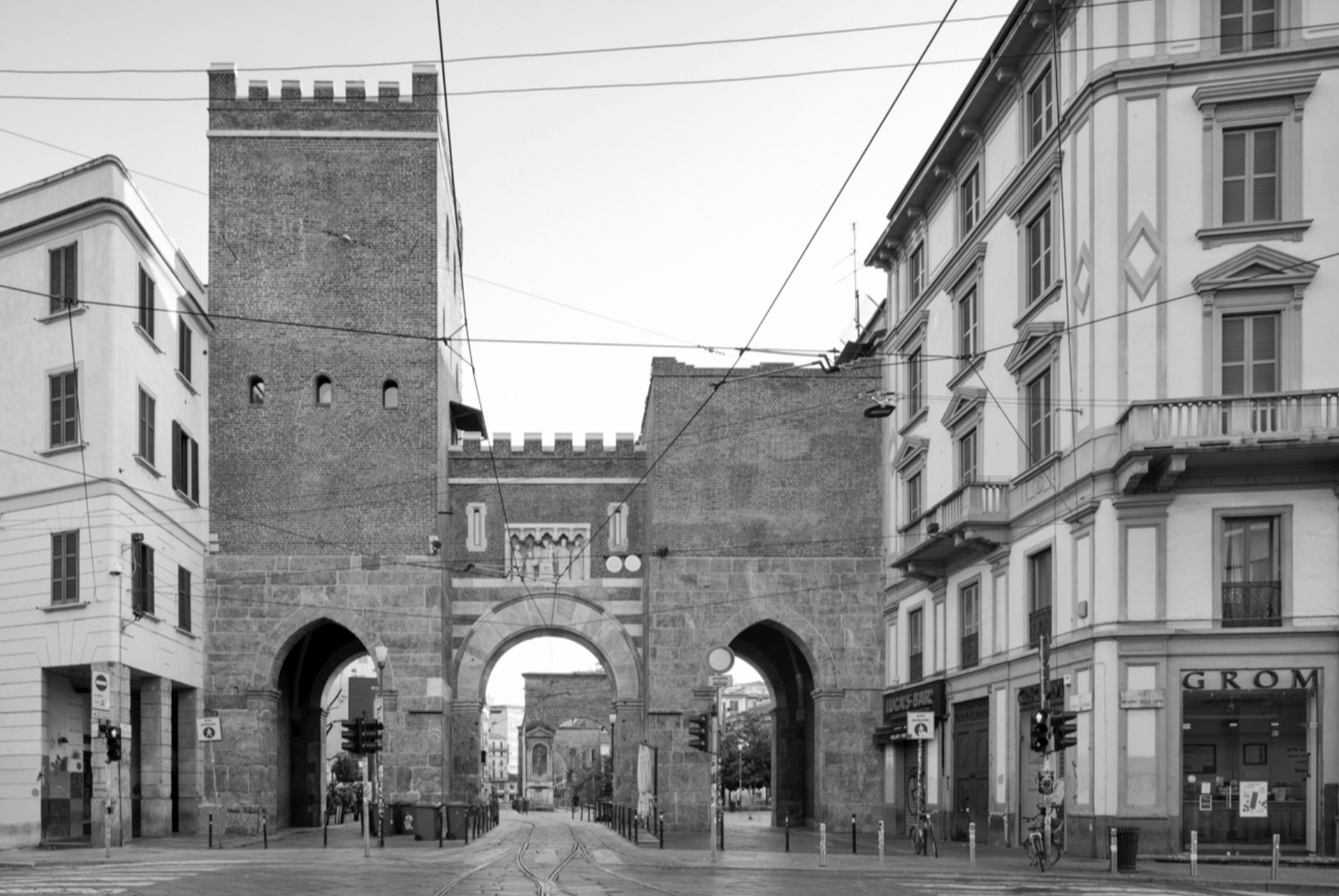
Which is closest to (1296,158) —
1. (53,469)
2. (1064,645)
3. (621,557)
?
(1064,645)

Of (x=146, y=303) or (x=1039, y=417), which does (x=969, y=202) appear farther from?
(x=146, y=303)

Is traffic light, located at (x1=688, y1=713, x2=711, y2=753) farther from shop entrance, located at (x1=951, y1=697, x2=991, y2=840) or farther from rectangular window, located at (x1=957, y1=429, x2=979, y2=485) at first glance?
rectangular window, located at (x1=957, y1=429, x2=979, y2=485)

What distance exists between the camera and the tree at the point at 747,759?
314ft

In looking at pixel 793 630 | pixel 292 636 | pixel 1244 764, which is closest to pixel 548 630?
pixel 793 630

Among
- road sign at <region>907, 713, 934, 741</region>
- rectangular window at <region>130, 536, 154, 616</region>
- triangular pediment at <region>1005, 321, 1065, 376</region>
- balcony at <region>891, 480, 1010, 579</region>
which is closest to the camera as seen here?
road sign at <region>907, 713, 934, 741</region>

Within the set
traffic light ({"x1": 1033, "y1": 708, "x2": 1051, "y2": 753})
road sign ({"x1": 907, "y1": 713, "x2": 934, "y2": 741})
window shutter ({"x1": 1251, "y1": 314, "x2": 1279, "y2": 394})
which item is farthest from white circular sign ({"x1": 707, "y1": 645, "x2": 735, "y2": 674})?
window shutter ({"x1": 1251, "y1": 314, "x2": 1279, "y2": 394})

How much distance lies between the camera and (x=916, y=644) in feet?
129

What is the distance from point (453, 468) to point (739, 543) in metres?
8.33

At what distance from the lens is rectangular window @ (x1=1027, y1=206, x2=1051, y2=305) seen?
30.1 m

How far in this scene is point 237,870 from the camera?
77.6 feet

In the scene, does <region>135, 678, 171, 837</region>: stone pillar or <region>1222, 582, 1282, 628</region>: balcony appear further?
<region>135, 678, 171, 837</region>: stone pillar

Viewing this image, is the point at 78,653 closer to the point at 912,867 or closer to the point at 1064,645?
the point at 912,867

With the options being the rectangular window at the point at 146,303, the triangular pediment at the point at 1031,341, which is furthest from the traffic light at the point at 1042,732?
the rectangular window at the point at 146,303

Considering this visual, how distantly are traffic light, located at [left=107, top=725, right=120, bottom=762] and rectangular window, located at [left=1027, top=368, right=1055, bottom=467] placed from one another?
18396 millimetres
